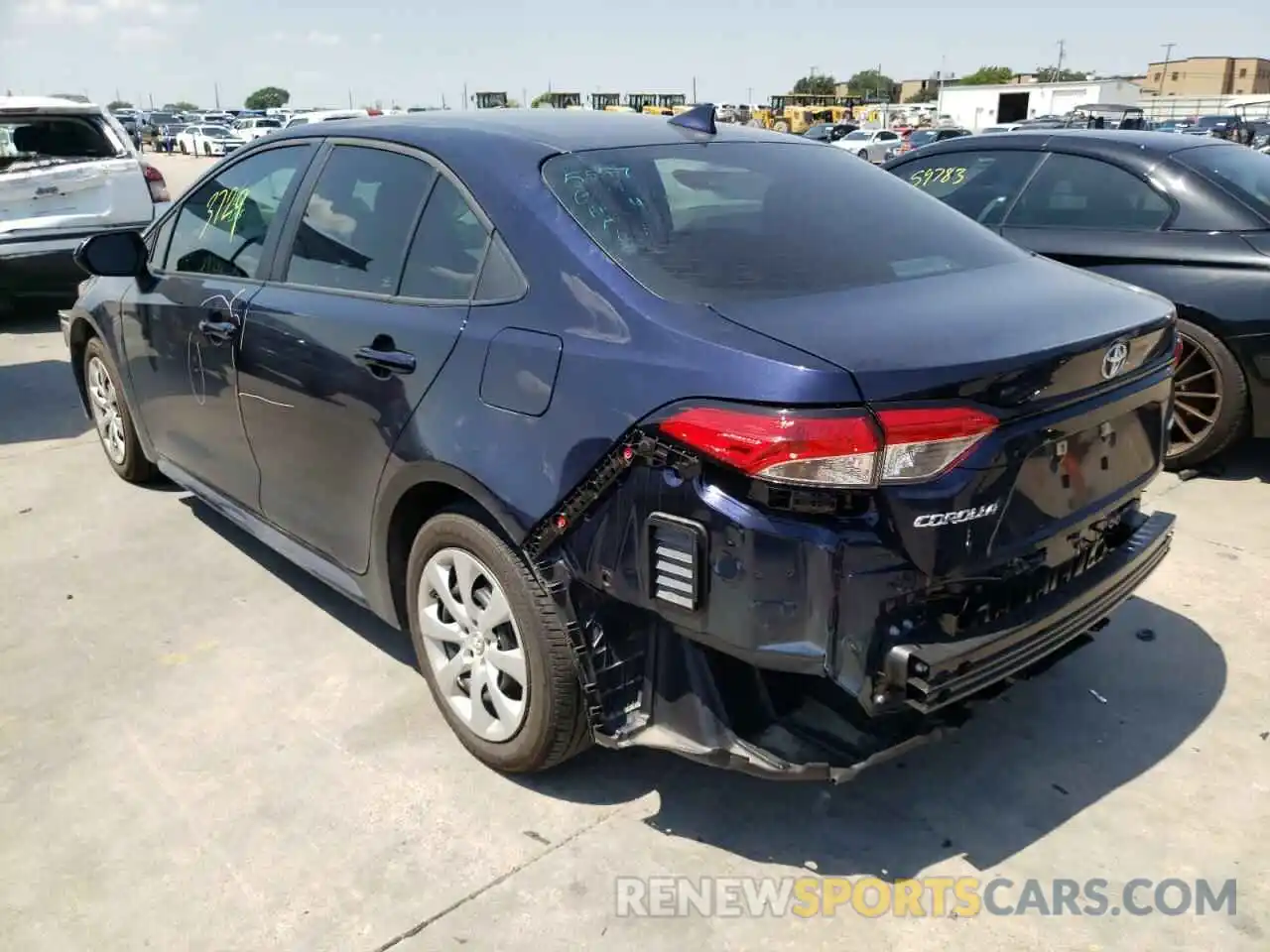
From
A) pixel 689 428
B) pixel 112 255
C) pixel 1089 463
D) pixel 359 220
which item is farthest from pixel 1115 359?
pixel 112 255

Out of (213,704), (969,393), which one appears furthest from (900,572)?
(213,704)

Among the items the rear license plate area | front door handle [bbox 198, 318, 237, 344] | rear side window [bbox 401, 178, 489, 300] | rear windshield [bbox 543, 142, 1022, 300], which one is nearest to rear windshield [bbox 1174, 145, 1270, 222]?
rear windshield [bbox 543, 142, 1022, 300]

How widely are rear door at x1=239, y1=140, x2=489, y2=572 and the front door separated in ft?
0.50

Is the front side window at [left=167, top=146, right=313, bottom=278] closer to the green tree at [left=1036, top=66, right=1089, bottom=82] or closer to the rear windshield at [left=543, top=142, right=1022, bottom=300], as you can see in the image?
the rear windshield at [left=543, top=142, right=1022, bottom=300]

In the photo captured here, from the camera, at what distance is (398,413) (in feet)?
9.18

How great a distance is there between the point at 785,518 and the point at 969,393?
467 millimetres

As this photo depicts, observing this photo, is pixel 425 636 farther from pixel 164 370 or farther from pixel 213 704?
pixel 164 370

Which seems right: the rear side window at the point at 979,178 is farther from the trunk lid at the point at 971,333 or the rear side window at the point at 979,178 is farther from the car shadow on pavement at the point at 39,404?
the car shadow on pavement at the point at 39,404

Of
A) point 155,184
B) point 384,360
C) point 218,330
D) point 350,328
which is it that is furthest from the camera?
point 155,184

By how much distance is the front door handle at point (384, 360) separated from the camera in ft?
9.09

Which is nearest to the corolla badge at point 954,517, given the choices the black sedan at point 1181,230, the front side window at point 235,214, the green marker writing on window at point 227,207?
the front side window at point 235,214

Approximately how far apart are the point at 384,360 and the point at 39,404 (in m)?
5.04

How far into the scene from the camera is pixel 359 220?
3139mm

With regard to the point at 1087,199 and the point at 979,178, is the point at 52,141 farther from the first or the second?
the point at 1087,199
